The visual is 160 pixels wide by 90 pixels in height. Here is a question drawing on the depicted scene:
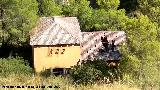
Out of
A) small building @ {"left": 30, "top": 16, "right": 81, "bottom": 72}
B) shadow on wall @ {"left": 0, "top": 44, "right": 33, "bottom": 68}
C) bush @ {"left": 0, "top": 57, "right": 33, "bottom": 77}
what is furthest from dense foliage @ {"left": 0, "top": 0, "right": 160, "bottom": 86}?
bush @ {"left": 0, "top": 57, "right": 33, "bottom": 77}

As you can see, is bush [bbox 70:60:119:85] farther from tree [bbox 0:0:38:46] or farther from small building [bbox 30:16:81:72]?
tree [bbox 0:0:38:46]

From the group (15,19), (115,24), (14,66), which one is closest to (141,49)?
(14,66)

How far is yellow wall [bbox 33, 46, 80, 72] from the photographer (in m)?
31.0

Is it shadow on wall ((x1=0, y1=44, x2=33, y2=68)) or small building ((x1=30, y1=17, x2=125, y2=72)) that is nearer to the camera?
small building ((x1=30, y1=17, x2=125, y2=72))

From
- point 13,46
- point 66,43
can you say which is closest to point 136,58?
point 66,43

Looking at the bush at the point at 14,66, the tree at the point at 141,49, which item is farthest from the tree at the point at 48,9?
the tree at the point at 141,49

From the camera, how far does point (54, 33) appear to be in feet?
101

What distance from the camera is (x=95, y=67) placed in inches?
1059

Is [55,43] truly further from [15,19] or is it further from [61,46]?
[15,19]

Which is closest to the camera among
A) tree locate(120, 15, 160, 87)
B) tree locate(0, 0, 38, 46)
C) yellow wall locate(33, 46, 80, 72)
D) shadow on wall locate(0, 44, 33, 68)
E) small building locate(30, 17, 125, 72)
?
tree locate(120, 15, 160, 87)

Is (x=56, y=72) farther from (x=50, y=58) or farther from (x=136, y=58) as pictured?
(x=136, y=58)

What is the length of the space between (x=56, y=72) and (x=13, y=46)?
383cm

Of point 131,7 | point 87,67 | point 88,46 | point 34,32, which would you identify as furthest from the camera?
point 131,7

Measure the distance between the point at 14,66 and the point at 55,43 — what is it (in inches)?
135
